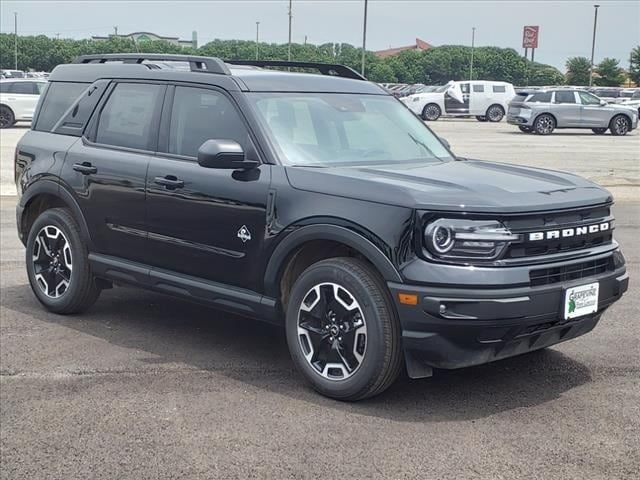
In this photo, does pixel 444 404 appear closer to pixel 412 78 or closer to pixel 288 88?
pixel 288 88

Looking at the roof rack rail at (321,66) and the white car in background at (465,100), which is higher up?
the roof rack rail at (321,66)

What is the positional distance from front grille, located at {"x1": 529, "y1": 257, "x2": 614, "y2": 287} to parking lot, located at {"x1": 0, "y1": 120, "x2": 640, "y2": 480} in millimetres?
693

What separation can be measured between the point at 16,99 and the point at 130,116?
83.5 feet

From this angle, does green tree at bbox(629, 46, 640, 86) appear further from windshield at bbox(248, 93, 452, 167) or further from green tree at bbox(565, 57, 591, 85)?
windshield at bbox(248, 93, 452, 167)

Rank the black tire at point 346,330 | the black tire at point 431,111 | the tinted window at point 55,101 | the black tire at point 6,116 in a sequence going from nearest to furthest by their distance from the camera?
the black tire at point 346,330 → the tinted window at point 55,101 → the black tire at point 6,116 → the black tire at point 431,111

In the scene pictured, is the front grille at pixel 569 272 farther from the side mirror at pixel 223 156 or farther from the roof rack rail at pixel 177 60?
the roof rack rail at pixel 177 60

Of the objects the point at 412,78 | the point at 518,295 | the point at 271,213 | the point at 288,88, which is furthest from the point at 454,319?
the point at 412,78

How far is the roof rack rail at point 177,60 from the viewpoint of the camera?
598 centimetres

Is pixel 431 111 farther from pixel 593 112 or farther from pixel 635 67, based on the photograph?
pixel 635 67

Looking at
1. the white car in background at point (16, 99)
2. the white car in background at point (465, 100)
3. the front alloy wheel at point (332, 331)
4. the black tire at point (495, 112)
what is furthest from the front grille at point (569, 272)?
the black tire at point (495, 112)

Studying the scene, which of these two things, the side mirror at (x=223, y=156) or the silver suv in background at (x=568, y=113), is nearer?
the side mirror at (x=223, y=156)

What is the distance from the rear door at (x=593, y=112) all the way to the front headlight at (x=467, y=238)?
95.5 feet

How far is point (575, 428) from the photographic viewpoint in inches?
180

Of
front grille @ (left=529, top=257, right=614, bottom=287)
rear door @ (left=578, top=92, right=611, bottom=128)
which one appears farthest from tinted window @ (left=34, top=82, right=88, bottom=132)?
rear door @ (left=578, top=92, right=611, bottom=128)
